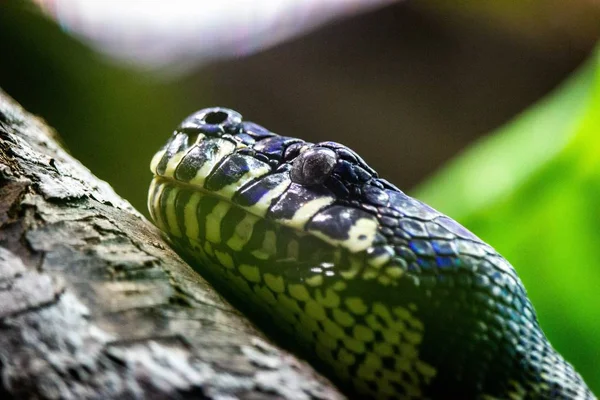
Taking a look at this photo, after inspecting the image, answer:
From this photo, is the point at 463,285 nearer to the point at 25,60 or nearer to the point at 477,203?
the point at 477,203

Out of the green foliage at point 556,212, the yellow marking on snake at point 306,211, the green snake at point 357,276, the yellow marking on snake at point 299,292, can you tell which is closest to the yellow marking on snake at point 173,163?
the green snake at point 357,276

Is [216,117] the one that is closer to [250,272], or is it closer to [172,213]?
[172,213]

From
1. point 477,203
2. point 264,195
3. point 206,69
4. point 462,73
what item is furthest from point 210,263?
point 462,73

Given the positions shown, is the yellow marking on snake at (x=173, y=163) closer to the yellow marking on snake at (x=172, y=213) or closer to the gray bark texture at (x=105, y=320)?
the yellow marking on snake at (x=172, y=213)

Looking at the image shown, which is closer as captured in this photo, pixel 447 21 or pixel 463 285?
pixel 463 285

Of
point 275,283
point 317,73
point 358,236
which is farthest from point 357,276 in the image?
point 317,73

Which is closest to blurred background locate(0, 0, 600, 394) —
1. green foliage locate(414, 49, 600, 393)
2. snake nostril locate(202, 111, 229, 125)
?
green foliage locate(414, 49, 600, 393)

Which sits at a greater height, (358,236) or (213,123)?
(213,123)
